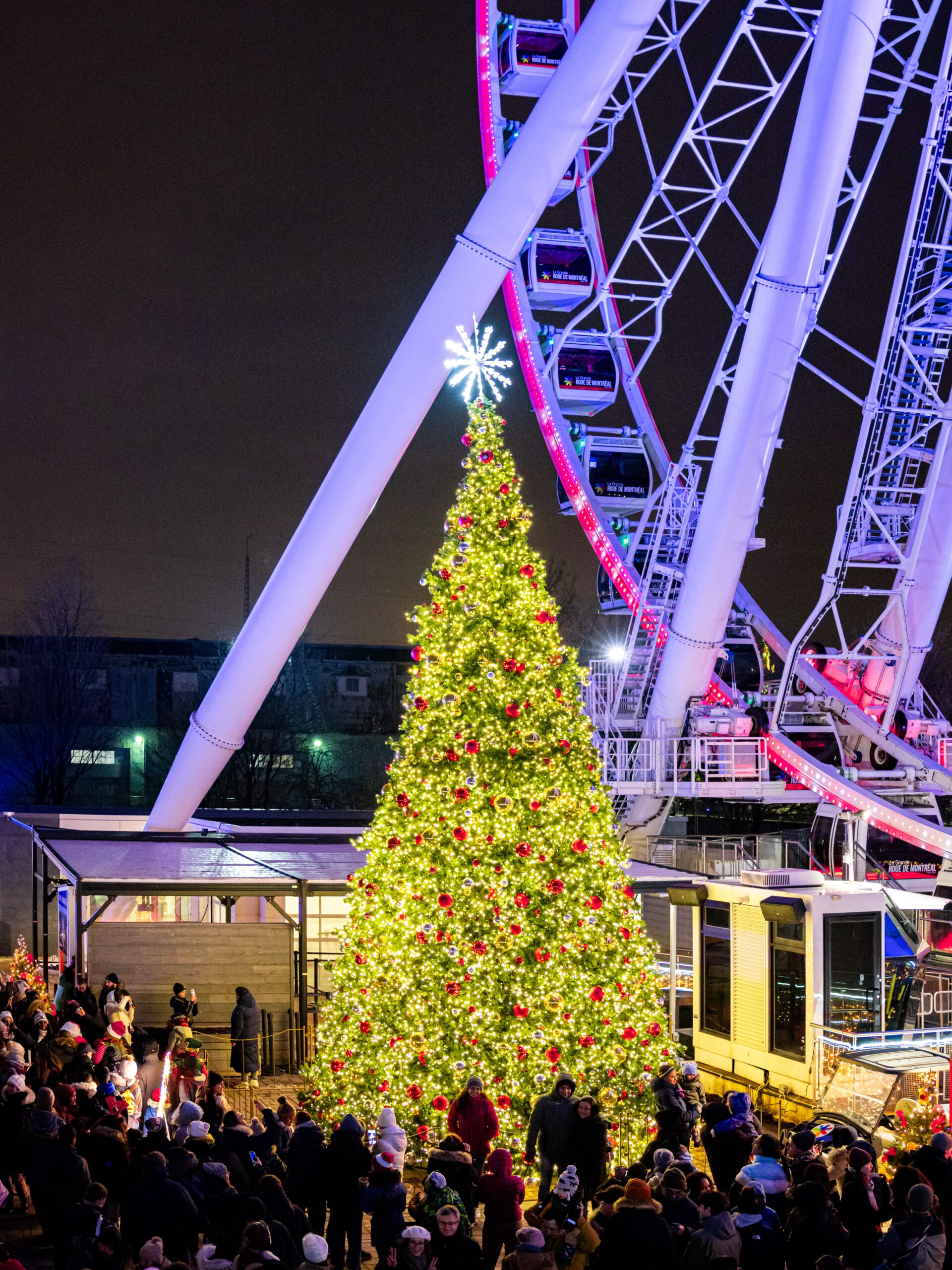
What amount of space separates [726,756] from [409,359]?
1255 cm

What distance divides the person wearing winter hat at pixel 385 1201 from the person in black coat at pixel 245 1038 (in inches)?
298

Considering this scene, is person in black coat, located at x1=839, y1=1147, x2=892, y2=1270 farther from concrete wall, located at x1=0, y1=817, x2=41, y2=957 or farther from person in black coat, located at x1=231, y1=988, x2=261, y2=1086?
concrete wall, located at x1=0, y1=817, x2=41, y2=957

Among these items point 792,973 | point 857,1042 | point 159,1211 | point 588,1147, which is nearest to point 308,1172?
point 159,1211

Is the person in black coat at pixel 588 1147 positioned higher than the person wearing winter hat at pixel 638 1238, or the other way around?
the person wearing winter hat at pixel 638 1238

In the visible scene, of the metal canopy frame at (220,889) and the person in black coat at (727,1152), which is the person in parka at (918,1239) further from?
the metal canopy frame at (220,889)

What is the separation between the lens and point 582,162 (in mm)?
31891

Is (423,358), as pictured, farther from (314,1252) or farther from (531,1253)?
(314,1252)

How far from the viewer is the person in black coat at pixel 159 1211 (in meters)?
8.94

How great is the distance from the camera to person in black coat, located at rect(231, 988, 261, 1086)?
55.7 ft

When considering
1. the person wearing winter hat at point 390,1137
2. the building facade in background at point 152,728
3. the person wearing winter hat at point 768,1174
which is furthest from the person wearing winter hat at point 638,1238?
the building facade in background at point 152,728

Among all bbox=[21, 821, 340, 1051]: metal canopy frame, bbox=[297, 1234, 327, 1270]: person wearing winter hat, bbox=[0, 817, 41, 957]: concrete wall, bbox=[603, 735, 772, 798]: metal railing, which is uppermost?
bbox=[603, 735, 772, 798]: metal railing

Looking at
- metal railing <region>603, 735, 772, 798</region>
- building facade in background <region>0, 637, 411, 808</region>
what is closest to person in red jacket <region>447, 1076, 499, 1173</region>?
metal railing <region>603, 735, 772, 798</region>

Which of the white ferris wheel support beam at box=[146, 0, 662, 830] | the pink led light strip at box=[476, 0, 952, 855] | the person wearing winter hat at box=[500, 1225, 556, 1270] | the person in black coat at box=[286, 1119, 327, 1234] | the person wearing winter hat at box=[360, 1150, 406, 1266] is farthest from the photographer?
the pink led light strip at box=[476, 0, 952, 855]

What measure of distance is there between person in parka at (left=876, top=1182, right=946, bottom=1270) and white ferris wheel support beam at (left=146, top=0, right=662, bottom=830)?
13.1 metres
